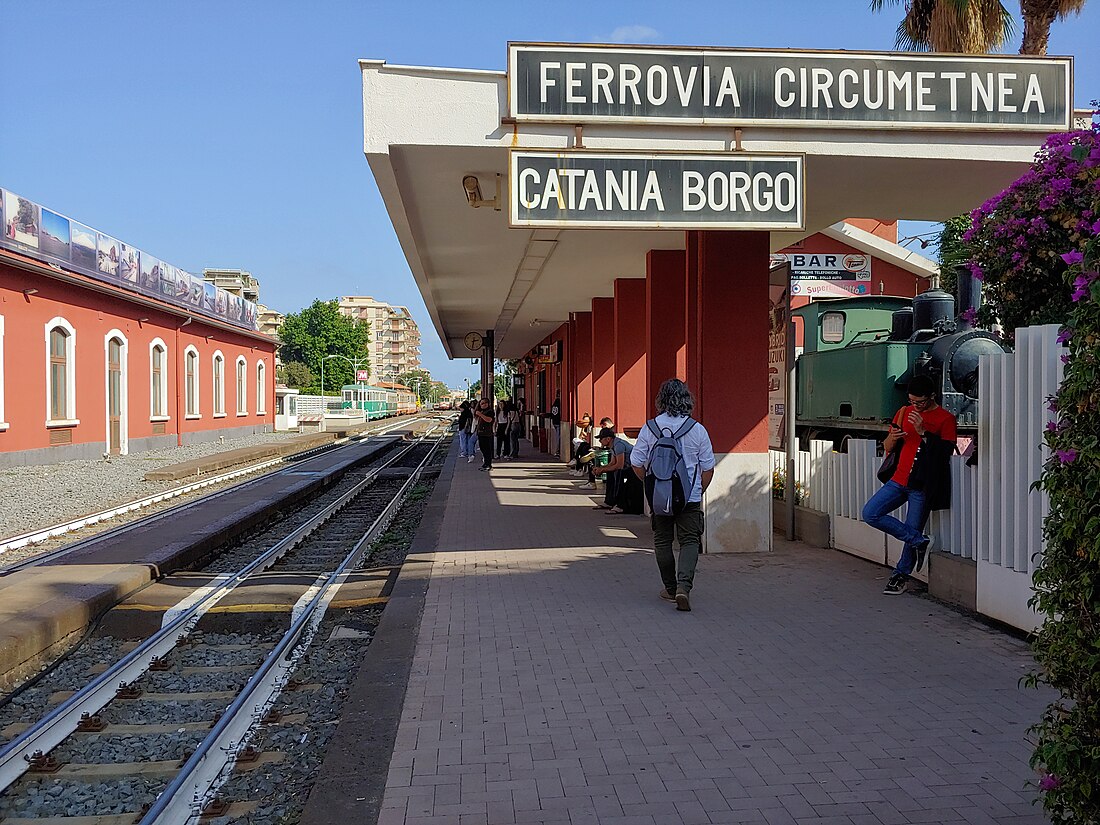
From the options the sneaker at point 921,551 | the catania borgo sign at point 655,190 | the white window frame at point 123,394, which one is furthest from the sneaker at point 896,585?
the white window frame at point 123,394

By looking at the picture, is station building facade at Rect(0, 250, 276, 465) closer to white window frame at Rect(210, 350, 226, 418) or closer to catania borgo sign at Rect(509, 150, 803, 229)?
white window frame at Rect(210, 350, 226, 418)

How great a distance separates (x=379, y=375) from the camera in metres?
170

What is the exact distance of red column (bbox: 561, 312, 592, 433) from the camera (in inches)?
853

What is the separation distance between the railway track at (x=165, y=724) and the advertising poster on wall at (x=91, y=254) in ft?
56.7

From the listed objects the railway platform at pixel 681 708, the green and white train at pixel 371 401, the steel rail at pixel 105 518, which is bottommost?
the steel rail at pixel 105 518

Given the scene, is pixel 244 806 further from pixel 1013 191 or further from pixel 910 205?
pixel 910 205

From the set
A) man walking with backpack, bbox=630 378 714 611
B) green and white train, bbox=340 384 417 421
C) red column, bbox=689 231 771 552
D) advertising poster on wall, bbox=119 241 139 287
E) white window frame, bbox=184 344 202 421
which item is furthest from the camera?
green and white train, bbox=340 384 417 421

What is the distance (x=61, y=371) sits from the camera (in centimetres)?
2455

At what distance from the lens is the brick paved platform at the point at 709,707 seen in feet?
12.1

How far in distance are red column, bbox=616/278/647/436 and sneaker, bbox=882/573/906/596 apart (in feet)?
29.8

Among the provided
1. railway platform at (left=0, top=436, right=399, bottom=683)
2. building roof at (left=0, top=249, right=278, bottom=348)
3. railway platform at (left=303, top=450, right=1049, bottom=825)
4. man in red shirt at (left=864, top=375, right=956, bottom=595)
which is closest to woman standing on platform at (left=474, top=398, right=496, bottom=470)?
railway platform at (left=0, top=436, right=399, bottom=683)

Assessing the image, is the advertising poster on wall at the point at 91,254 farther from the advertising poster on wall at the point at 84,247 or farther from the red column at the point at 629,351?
the red column at the point at 629,351

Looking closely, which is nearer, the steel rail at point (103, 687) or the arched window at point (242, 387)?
the steel rail at point (103, 687)

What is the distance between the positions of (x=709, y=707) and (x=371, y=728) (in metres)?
1.73
